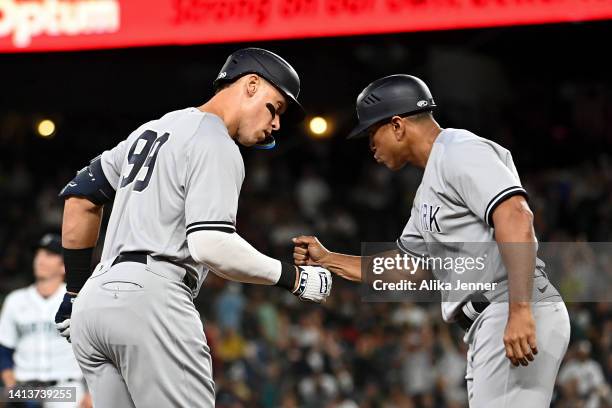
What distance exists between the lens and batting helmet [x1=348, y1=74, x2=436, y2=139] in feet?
13.6

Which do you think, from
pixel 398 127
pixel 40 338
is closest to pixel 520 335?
pixel 398 127

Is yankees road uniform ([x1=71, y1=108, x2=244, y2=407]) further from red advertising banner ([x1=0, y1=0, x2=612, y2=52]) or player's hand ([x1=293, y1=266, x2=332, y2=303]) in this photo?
red advertising banner ([x1=0, y1=0, x2=612, y2=52])

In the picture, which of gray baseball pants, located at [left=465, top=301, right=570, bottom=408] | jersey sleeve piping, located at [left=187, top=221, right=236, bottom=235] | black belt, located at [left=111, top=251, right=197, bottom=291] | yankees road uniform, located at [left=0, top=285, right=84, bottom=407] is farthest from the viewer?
yankees road uniform, located at [left=0, top=285, right=84, bottom=407]

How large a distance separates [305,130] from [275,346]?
386cm

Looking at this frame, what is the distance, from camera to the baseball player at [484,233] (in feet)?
11.7

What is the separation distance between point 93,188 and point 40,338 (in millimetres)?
2973

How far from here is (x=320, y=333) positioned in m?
10.9

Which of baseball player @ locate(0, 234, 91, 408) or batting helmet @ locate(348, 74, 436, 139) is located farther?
baseball player @ locate(0, 234, 91, 408)

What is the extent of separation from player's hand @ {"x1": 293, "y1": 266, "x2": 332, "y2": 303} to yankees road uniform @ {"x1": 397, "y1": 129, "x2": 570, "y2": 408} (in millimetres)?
542

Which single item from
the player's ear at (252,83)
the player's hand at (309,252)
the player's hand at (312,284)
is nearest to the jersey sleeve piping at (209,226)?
the player's hand at (312,284)

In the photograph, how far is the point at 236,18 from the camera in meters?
7.41

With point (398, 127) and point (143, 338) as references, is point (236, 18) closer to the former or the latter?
point (398, 127)

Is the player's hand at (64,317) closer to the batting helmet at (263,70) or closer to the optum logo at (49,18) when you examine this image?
the batting helmet at (263,70)

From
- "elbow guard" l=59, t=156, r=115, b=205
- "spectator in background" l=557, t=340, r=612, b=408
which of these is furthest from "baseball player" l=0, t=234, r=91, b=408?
"spectator in background" l=557, t=340, r=612, b=408
